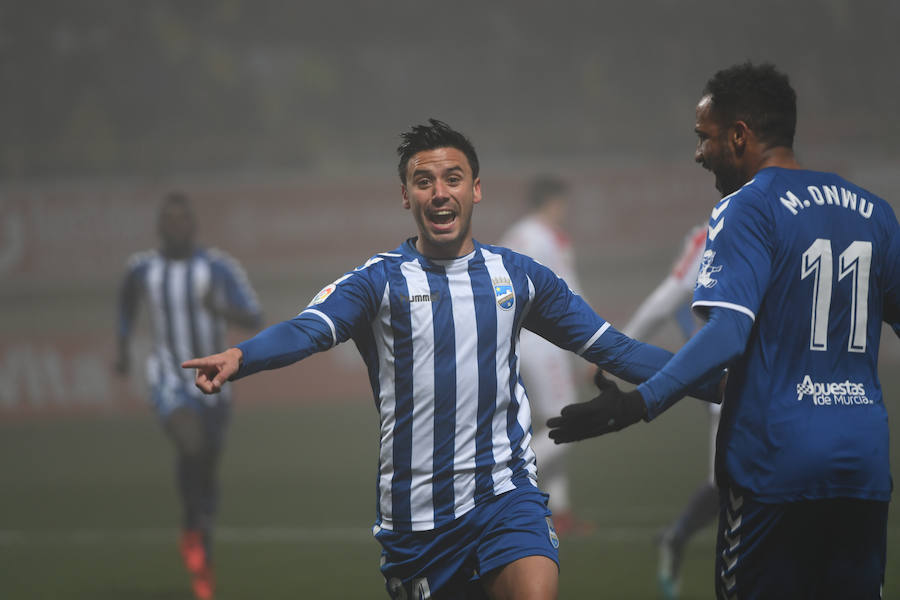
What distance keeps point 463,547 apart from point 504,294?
2.37 feet

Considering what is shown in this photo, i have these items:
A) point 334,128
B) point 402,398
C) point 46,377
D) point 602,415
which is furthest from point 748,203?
point 334,128

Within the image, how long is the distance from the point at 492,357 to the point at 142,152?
14552 millimetres

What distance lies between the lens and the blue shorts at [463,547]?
9.78 ft

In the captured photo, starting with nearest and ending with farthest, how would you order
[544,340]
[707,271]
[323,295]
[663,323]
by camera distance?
[707,271]
[323,295]
[663,323]
[544,340]

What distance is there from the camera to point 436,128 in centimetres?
322

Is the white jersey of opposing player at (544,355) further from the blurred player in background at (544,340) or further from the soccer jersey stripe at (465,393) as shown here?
the soccer jersey stripe at (465,393)

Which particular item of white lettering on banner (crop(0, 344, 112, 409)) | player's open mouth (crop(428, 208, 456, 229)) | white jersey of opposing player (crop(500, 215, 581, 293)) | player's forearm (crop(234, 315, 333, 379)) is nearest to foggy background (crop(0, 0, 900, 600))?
white lettering on banner (crop(0, 344, 112, 409))

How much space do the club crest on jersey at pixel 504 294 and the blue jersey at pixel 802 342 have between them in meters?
0.78

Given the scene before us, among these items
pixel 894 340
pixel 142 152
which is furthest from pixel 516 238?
pixel 142 152

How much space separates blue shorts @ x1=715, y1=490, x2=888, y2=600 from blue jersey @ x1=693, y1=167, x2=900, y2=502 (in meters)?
0.04

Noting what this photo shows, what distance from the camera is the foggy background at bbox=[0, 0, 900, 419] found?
14.5 meters

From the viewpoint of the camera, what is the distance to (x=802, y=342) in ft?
7.98

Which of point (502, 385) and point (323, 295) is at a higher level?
point (323, 295)

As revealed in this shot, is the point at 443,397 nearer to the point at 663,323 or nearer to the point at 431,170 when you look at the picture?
the point at 431,170
